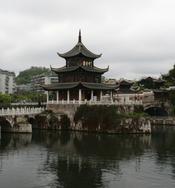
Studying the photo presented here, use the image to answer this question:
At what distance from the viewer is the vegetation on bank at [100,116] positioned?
66562 millimetres

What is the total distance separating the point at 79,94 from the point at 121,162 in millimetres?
31646

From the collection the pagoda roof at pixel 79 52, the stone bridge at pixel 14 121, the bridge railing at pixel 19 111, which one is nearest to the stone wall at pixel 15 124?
the stone bridge at pixel 14 121

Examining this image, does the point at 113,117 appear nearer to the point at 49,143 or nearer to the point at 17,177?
the point at 49,143

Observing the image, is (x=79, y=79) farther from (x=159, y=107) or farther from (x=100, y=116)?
(x=159, y=107)

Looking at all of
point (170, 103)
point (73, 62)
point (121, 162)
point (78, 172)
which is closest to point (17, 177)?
point (78, 172)

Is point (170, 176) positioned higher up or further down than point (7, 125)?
further down

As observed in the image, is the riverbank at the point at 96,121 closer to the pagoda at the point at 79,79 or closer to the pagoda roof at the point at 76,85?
the pagoda at the point at 79,79

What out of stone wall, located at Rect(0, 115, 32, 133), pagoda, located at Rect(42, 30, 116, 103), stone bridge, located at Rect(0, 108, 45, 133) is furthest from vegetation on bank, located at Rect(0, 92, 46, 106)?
stone wall, located at Rect(0, 115, 32, 133)

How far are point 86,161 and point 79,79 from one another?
3443 centimetres

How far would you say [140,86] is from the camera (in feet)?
437

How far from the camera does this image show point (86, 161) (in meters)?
42.6

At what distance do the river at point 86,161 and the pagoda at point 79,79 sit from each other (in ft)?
41.6

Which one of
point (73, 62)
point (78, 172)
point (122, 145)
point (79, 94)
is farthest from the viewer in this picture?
point (73, 62)

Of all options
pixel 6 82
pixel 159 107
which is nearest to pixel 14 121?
pixel 159 107
